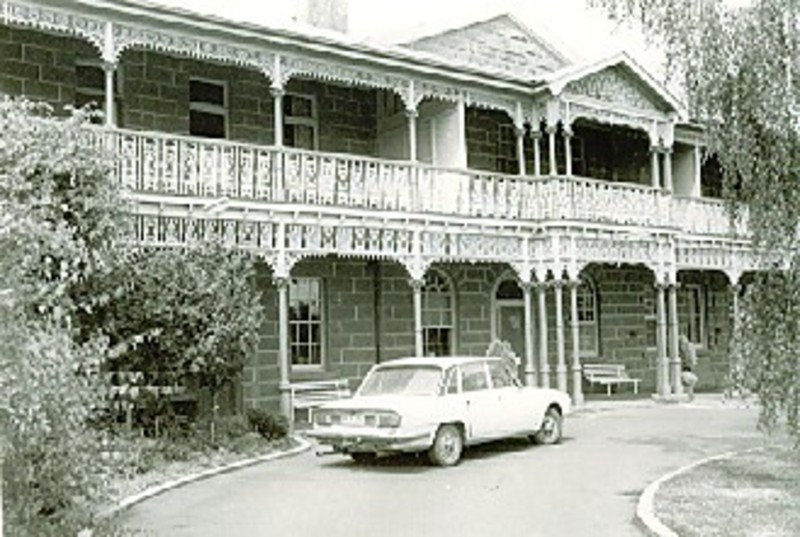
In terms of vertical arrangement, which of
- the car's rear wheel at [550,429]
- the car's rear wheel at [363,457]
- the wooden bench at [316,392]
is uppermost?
the wooden bench at [316,392]

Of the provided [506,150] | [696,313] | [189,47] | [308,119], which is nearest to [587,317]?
[696,313]

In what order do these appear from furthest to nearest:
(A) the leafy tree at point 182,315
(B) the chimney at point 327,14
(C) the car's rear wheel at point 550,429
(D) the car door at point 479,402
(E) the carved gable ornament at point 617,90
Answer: (B) the chimney at point 327,14
(E) the carved gable ornament at point 617,90
(C) the car's rear wheel at point 550,429
(A) the leafy tree at point 182,315
(D) the car door at point 479,402

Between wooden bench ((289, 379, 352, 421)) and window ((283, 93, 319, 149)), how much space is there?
5.30m

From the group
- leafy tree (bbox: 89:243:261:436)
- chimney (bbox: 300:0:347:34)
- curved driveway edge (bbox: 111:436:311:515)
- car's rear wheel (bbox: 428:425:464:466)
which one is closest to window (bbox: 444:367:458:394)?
car's rear wheel (bbox: 428:425:464:466)

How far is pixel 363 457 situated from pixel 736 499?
19.7 ft

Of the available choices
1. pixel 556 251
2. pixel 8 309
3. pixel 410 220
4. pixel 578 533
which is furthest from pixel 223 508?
pixel 556 251

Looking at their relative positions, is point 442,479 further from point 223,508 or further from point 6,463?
point 6,463

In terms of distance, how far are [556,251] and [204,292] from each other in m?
9.67

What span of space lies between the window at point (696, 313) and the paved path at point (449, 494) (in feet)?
46.4

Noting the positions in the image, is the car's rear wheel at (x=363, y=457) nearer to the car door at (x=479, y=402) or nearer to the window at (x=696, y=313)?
the car door at (x=479, y=402)

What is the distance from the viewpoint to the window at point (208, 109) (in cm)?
2072

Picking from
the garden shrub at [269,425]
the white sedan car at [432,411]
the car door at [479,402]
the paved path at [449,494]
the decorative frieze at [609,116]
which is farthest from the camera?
the decorative frieze at [609,116]

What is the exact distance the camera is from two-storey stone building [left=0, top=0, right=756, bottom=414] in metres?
17.8

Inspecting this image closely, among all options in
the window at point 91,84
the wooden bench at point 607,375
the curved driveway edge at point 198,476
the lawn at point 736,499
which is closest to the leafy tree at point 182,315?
the curved driveway edge at point 198,476
